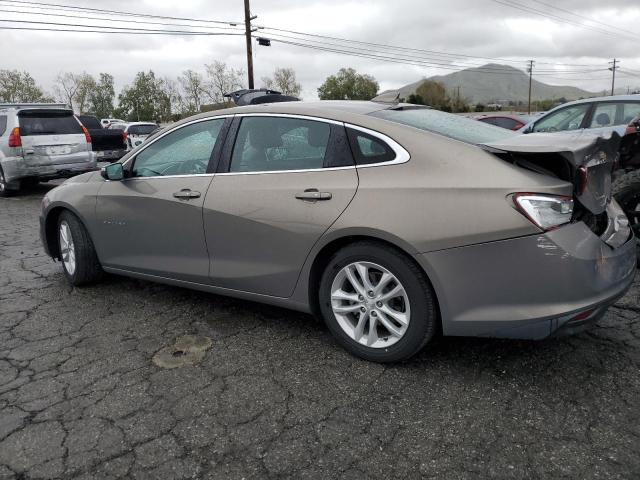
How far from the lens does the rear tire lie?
13.8 ft

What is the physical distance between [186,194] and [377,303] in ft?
4.98

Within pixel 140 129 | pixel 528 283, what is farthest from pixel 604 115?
pixel 140 129

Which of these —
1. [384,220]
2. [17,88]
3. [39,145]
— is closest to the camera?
[384,220]

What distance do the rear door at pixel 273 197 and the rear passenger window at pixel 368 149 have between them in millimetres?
50

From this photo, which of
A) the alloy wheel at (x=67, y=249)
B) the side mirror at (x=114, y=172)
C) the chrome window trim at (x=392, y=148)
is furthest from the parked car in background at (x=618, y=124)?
the alloy wheel at (x=67, y=249)

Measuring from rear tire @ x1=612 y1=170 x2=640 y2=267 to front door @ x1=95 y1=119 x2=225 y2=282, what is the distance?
Answer: 3188 mm

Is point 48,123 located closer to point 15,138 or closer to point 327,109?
point 15,138

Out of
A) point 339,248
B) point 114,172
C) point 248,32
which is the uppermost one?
point 248,32

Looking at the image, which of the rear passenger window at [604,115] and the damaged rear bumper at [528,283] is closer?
the damaged rear bumper at [528,283]

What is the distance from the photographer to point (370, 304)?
2.88 m

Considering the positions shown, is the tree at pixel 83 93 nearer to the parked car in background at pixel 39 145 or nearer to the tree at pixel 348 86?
the tree at pixel 348 86

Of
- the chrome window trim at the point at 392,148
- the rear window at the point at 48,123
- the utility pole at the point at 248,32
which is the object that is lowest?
the chrome window trim at the point at 392,148

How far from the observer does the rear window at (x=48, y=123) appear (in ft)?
33.7

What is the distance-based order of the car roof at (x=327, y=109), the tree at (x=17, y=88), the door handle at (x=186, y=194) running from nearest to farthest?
the car roof at (x=327, y=109), the door handle at (x=186, y=194), the tree at (x=17, y=88)
